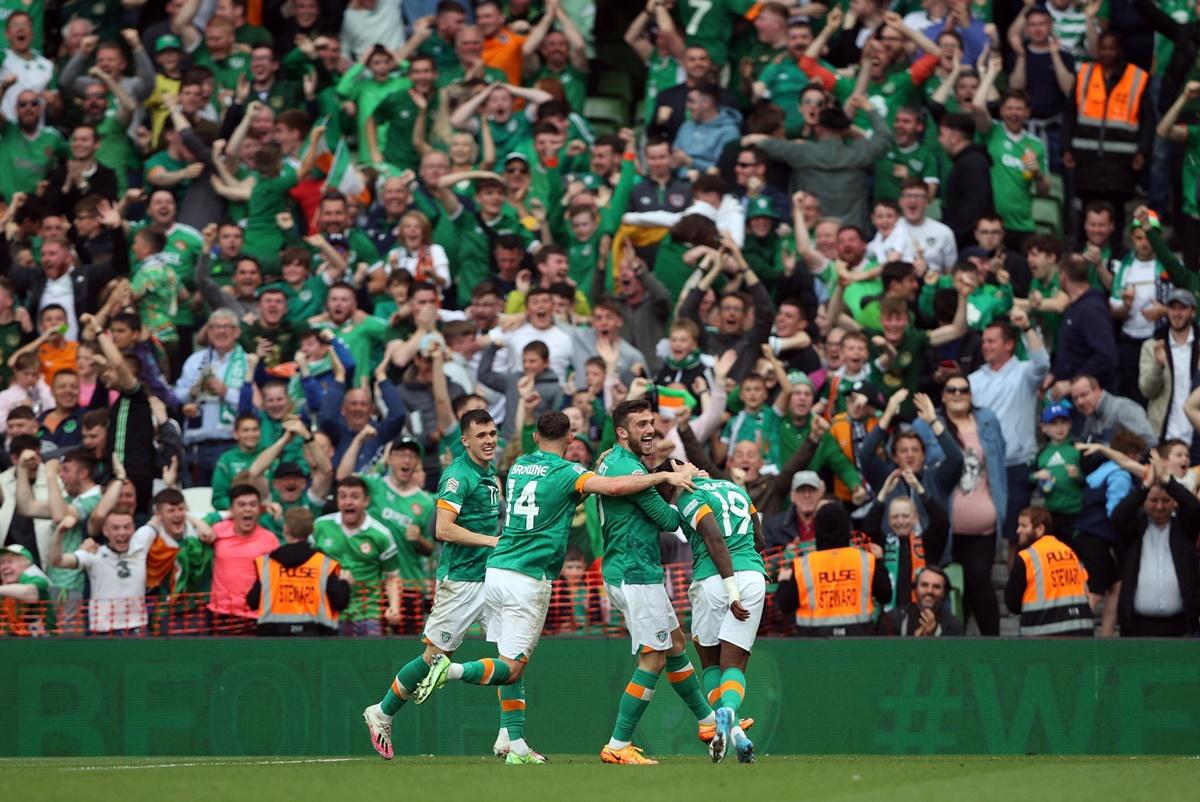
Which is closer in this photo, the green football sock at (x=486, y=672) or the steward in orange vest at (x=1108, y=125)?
the green football sock at (x=486, y=672)

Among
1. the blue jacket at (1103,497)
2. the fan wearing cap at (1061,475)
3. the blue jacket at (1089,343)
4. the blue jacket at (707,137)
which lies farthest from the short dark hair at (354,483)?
the blue jacket at (1089,343)

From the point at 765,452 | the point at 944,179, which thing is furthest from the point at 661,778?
the point at 944,179

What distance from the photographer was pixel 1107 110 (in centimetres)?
2152

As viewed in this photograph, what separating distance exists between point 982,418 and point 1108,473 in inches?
47.5

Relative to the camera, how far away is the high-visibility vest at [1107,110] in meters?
21.5

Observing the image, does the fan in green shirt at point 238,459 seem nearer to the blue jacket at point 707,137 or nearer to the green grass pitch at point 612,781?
the green grass pitch at point 612,781

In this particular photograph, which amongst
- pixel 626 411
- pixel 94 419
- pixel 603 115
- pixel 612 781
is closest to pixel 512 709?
pixel 612 781

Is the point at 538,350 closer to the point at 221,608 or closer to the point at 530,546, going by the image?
the point at 221,608

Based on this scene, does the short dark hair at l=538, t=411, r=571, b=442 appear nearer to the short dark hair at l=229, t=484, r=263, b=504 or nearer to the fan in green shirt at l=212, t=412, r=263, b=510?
the short dark hair at l=229, t=484, r=263, b=504

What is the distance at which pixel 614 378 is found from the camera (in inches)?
736

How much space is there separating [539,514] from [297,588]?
378 cm

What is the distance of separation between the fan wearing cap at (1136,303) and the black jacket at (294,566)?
7.59 meters

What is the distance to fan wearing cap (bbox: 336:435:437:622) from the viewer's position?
17.5 m

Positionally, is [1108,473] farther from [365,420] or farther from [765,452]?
[365,420]
